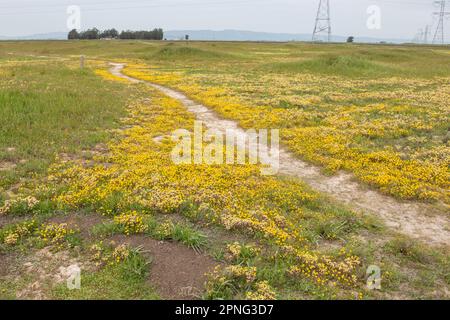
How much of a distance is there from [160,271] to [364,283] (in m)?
4.41

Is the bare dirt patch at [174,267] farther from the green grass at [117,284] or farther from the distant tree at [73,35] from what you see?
the distant tree at [73,35]

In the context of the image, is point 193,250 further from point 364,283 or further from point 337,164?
point 337,164

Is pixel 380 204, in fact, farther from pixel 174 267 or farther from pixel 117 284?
pixel 117 284

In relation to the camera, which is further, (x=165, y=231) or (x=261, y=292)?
(x=165, y=231)

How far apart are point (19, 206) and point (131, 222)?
3.58 metres

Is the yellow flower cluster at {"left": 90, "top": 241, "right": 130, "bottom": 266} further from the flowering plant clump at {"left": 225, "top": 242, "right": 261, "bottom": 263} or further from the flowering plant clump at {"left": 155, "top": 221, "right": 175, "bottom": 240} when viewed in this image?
the flowering plant clump at {"left": 225, "top": 242, "right": 261, "bottom": 263}

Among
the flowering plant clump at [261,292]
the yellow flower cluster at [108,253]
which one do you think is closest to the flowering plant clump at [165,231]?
the yellow flower cluster at [108,253]

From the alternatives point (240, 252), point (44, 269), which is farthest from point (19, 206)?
point (240, 252)

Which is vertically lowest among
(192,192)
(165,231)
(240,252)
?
(240,252)

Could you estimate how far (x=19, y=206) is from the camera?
35.2ft

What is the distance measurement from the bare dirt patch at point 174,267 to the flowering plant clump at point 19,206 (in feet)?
10.4

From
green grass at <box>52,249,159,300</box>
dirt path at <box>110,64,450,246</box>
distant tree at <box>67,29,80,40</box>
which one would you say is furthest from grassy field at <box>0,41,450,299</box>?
distant tree at <box>67,29,80,40</box>

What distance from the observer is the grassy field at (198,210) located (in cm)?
789
